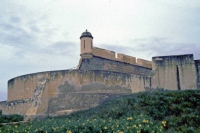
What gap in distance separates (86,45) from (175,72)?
7.02 meters

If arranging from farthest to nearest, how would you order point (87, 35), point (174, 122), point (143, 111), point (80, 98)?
point (87, 35) → point (80, 98) → point (143, 111) → point (174, 122)

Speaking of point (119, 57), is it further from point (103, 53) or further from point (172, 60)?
point (172, 60)

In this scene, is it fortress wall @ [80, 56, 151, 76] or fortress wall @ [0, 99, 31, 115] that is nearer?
fortress wall @ [0, 99, 31, 115]

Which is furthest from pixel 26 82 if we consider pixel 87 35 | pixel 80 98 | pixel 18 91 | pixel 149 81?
pixel 149 81

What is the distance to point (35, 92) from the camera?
1686 centimetres

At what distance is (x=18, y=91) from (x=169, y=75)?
36.8 feet

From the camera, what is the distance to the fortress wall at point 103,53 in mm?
20611

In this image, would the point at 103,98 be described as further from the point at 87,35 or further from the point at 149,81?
the point at 87,35

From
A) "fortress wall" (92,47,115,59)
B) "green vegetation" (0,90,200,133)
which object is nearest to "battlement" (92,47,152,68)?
"fortress wall" (92,47,115,59)

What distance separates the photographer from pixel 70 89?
16.7m

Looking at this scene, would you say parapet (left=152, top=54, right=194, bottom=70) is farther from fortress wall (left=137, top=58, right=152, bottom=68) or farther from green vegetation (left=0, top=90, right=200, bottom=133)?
green vegetation (left=0, top=90, right=200, bottom=133)

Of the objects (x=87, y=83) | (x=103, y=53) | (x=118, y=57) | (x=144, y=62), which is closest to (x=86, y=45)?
(x=103, y=53)

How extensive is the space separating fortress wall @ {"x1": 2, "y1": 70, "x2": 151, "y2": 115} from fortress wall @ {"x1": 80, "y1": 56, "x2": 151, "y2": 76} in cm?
323

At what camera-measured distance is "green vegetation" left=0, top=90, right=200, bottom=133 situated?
7.17m
